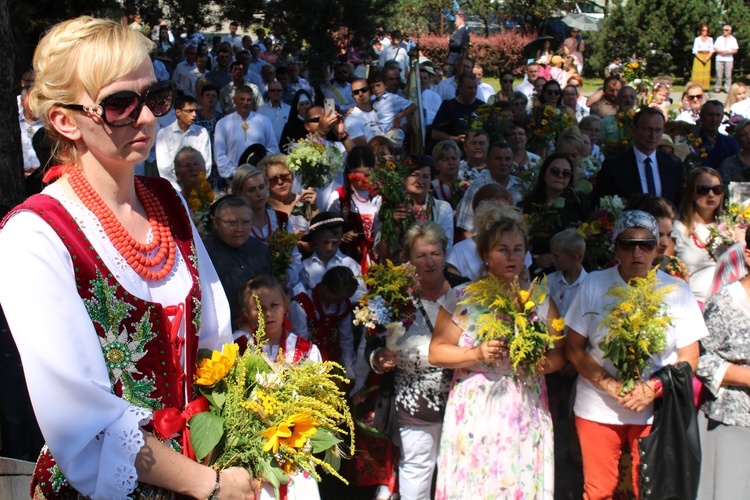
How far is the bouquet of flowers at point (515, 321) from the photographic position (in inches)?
167

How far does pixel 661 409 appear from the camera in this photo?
4.58 m

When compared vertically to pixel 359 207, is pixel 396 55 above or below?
below

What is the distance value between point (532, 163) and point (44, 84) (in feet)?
22.6

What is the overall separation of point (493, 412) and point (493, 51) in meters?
27.8

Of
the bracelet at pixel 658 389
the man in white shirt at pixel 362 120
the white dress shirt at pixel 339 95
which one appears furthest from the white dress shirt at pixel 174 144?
the bracelet at pixel 658 389

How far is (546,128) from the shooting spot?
967 cm

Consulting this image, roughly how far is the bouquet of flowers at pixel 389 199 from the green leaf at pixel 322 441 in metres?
4.19

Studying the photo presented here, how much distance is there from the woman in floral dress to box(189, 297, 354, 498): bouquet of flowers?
6.82 ft

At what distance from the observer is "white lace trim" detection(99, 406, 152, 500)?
2.00 meters

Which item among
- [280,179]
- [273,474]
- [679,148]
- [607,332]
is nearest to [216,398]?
[273,474]

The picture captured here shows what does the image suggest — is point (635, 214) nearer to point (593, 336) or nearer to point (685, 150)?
point (593, 336)

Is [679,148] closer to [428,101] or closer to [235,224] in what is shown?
[428,101]

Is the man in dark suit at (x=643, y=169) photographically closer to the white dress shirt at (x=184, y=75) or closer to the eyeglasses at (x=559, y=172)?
the eyeglasses at (x=559, y=172)

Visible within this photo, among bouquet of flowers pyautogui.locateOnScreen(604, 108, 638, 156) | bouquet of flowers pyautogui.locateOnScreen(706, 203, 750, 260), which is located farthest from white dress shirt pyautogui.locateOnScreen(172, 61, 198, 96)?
bouquet of flowers pyautogui.locateOnScreen(706, 203, 750, 260)
